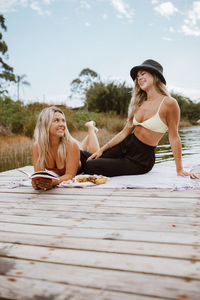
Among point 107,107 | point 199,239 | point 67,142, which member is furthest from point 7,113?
point 199,239

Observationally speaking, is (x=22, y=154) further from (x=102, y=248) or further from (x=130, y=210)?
(x=102, y=248)

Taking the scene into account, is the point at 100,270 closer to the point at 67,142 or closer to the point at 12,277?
the point at 12,277

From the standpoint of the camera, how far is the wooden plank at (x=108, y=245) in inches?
47.9

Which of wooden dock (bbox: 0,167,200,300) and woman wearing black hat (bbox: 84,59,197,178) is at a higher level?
woman wearing black hat (bbox: 84,59,197,178)

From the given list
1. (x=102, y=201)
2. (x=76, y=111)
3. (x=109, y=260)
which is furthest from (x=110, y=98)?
(x=109, y=260)

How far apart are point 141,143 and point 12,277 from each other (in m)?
2.20

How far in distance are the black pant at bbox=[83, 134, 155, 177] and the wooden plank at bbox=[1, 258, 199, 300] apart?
199cm

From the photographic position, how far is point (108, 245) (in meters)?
1.33

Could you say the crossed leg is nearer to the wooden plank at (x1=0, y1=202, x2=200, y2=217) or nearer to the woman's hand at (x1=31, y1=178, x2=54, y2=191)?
the woman's hand at (x1=31, y1=178, x2=54, y2=191)

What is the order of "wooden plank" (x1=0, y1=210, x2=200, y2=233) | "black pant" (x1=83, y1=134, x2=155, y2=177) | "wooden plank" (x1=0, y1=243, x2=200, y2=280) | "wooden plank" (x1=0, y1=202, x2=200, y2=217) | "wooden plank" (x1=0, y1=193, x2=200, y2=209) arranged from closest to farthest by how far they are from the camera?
1. "wooden plank" (x1=0, y1=243, x2=200, y2=280)
2. "wooden plank" (x1=0, y1=210, x2=200, y2=233)
3. "wooden plank" (x1=0, y1=202, x2=200, y2=217)
4. "wooden plank" (x1=0, y1=193, x2=200, y2=209)
5. "black pant" (x1=83, y1=134, x2=155, y2=177)

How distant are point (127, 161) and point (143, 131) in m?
0.42

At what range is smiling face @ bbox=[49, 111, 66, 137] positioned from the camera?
2.80 metres

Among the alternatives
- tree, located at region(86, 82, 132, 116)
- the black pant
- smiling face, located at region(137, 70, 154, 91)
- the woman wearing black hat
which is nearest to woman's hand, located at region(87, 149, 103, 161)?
the woman wearing black hat

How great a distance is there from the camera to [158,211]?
1.80 meters
